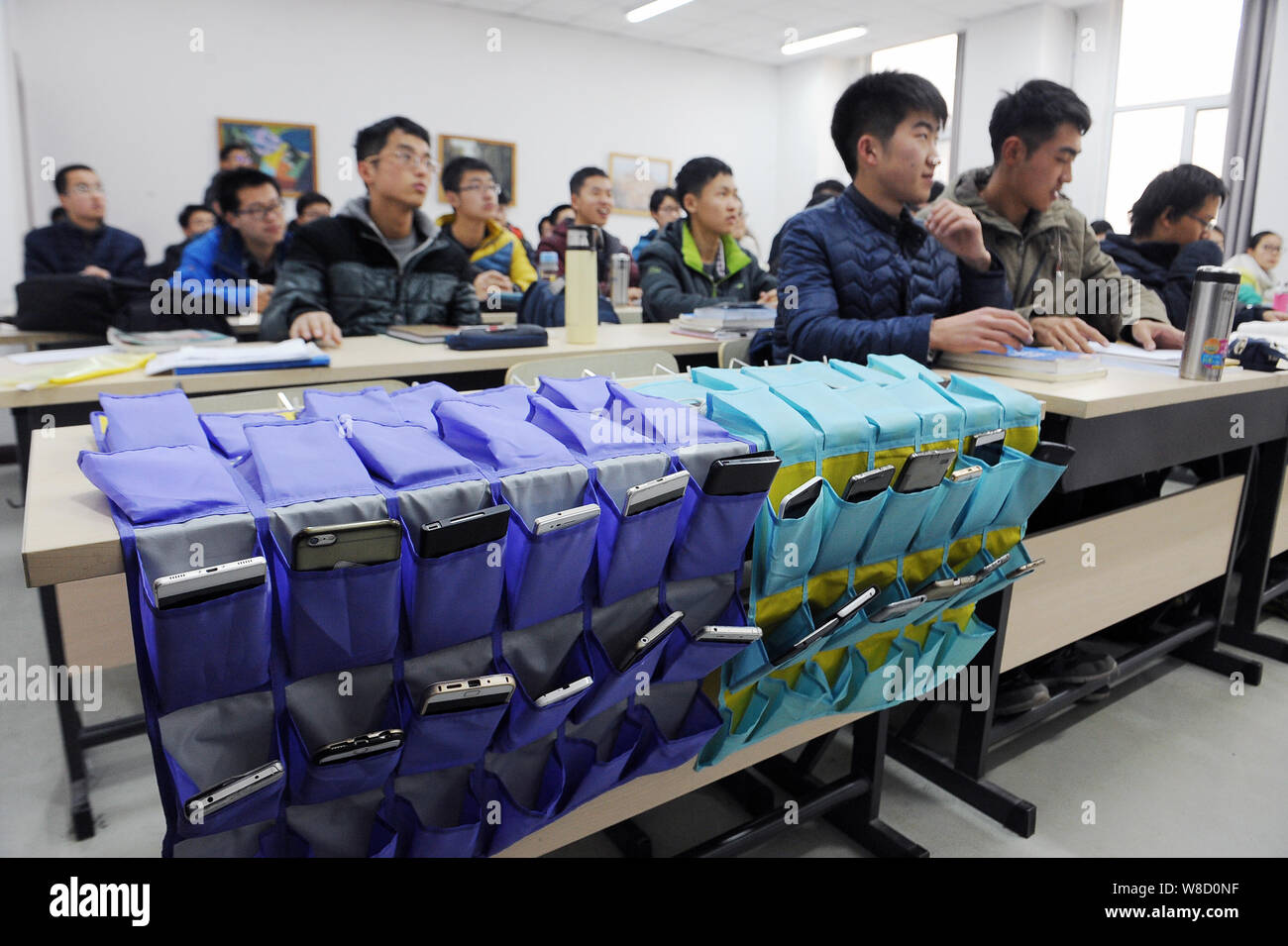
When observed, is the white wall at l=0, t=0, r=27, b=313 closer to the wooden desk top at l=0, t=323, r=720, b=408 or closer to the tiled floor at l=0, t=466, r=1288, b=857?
the wooden desk top at l=0, t=323, r=720, b=408

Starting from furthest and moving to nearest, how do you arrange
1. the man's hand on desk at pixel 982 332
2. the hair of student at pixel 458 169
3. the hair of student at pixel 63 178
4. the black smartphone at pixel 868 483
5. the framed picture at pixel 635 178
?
1. the framed picture at pixel 635 178
2. the hair of student at pixel 63 178
3. the hair of student at pixel 458 169
4. the man's hand on desk at pixel 982 332
5. the black smartphone at pixel 868 483

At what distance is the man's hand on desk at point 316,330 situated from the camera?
219cm

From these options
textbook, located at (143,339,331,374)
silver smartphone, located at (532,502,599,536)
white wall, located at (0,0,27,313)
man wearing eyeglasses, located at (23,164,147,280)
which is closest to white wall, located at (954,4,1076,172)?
man wearing eyeglasses, located at (23,164,147,280)

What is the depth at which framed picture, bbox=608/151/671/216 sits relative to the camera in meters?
7.82

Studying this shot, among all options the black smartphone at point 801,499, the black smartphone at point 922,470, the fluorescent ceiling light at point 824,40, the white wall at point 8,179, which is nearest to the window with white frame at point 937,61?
the fluorescent ceiling light at point 824,40

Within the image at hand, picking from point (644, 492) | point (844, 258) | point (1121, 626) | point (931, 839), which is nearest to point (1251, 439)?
point (1121, 626)

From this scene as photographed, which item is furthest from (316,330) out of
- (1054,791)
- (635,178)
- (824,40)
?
(824,40)

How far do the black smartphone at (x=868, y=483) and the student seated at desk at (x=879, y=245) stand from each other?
731 mm

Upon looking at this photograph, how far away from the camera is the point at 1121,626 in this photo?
91.5 inches

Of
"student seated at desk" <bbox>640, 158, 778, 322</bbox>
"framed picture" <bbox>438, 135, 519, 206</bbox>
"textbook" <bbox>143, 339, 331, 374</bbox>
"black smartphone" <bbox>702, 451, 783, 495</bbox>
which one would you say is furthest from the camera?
"framed picture" <bbox>438, 135, 519, 206</bbox>

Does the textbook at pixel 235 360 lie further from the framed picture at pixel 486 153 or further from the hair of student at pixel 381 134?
the framed picture at pixel 486 153


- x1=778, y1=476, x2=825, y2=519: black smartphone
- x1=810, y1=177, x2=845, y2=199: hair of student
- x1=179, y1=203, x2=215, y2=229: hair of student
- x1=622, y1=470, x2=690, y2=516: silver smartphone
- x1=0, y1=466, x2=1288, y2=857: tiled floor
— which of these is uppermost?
x1=810, y1=177, x2=845, y2=199: hair of student

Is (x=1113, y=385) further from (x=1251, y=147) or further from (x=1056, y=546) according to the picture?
(x=1251, y=147)

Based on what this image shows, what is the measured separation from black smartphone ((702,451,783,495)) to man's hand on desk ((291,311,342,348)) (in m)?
1.56
